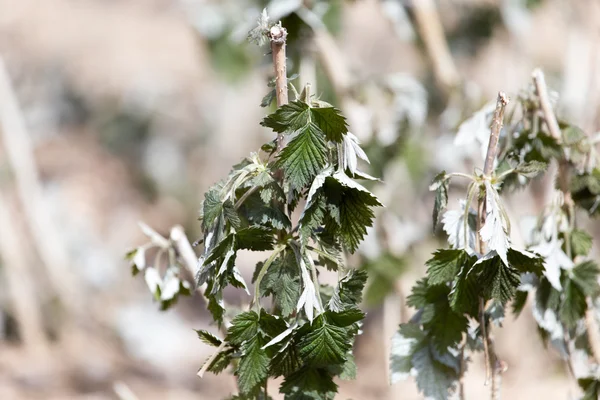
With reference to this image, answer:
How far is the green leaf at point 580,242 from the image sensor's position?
104 cm

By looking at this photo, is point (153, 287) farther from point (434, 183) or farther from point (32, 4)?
point (32, 4)

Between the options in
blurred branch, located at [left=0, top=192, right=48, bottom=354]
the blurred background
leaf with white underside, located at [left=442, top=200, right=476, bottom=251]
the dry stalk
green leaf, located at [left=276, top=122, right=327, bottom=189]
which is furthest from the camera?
blurred branch, located at [left=0, top=192, right=48, bottom=354]

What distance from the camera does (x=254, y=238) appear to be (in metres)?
0.80

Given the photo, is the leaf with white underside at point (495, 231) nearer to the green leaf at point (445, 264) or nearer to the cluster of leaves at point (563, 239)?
the green leaf at point (445, 264)

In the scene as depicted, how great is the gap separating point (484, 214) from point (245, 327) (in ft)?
1.14

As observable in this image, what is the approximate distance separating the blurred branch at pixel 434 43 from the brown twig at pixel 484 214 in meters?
1.16

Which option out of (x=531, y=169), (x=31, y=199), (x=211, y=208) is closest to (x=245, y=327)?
(x=211, y=208)

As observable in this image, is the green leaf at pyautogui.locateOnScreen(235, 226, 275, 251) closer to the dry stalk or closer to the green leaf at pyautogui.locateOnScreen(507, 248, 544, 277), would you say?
the green leaf at pyautogui.locateOnScreen(507, 248, 544, 277)

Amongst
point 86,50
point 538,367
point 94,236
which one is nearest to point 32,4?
point 86,50

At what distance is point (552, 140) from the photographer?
3.26ft

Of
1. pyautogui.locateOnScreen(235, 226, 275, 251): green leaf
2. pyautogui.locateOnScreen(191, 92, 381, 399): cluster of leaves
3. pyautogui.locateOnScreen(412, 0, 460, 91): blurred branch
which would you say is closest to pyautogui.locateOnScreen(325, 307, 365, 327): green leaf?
pyautogui.locateOnScreen(191, 92, 381, 399): cluster of leaves

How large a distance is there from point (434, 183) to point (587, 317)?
0.42m

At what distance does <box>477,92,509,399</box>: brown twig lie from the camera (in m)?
0.84

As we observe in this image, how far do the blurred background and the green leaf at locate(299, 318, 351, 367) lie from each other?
44 cm
